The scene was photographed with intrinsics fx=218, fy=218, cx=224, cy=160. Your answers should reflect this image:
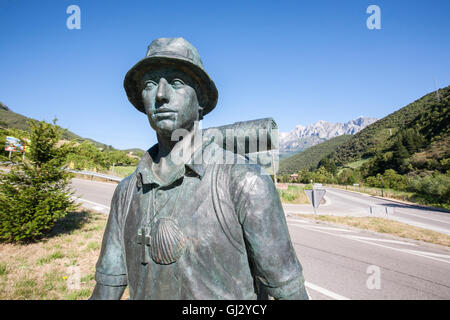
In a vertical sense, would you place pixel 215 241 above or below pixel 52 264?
above

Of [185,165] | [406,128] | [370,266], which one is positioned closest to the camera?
[185,165]

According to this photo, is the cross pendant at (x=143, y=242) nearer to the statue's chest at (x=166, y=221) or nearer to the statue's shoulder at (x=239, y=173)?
the statue's chest at (x=166, y=221)

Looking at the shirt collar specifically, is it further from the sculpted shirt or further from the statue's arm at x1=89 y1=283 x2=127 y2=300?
the statue's arm at x1=89 y1=283 x2=127 y2=300

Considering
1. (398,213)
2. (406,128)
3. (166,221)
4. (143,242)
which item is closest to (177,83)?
(166,221)

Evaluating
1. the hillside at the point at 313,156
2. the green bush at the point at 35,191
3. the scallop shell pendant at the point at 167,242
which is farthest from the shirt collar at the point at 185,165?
the hillside at the point at 313,156

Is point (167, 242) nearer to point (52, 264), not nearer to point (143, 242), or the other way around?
point (143, 242)

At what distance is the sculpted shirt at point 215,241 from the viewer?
105 centimetres

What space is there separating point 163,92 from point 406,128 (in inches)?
3330

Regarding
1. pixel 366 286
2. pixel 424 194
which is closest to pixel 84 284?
pixel 366 286

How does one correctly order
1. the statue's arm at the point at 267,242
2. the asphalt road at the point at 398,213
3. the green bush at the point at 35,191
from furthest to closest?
the asphalt road at the point at 398,213
the green bush at the point at 35,191
the statue's arm at the point at 267,242

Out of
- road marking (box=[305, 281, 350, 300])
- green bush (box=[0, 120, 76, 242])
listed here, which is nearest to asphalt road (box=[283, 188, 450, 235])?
road marking (box=[305, 281, 350, 300])

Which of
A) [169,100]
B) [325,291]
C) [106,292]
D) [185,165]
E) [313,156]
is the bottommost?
[325,291]

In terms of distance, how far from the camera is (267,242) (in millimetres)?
1044

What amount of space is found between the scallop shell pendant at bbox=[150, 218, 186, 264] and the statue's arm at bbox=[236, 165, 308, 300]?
33 centimetres
